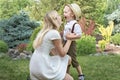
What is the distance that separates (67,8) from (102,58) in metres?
5.63

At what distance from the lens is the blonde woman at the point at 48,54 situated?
4312 mm

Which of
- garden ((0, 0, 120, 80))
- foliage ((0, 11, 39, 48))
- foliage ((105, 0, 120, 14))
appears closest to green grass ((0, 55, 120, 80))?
garden ((0, 0, 120, 80))

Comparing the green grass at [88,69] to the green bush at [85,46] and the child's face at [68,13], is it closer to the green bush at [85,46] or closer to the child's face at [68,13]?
the green bush at [85,46]

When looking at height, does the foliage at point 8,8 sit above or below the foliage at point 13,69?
below

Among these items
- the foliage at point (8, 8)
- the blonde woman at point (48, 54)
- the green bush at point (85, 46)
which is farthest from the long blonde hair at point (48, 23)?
the foliage at point (8, 8)

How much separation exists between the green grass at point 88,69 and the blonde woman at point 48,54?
124 inches

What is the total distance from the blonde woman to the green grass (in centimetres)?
314

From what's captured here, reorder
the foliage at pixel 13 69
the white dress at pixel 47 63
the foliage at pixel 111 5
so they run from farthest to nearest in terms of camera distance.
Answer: the foliage at pixel 111 5, the foliage at pixel 13 69, the white dress at pixel 47 63

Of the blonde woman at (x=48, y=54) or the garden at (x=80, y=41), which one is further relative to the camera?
the garden at (x=80, y=41)

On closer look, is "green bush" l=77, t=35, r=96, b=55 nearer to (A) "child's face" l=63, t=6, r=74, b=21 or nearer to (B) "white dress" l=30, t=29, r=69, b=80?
(A) "child's face" l=63, t=6, r=74, b=21

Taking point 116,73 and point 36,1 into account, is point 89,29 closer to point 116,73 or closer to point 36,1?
point 116,73

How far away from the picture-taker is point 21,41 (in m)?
15.4

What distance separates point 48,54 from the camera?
437 cm

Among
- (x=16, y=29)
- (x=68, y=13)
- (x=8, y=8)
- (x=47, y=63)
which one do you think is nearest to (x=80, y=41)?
(x=16, y=29)
